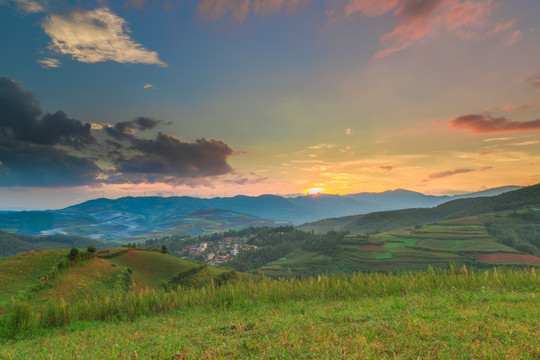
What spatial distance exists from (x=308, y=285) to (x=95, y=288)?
41.3m

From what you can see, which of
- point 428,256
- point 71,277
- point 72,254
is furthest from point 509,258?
point 72,254

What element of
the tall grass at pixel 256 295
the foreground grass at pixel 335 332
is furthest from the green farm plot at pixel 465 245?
the foreground grass at pixel 335 332

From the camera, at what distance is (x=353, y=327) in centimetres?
833

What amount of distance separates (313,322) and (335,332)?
143cm

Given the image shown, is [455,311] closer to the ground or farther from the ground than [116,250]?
farther from the ground

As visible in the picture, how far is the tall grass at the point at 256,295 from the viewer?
13.2 m

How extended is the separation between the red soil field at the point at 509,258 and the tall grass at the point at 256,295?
595 feet

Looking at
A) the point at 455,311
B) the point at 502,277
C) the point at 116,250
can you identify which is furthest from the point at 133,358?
the point at 116,250

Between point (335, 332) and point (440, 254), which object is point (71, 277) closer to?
point (335, 332)

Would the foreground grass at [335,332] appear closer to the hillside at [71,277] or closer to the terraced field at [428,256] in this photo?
the hillside at [71,277]

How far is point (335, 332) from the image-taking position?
7961 mm

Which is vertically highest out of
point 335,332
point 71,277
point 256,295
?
point 335,332

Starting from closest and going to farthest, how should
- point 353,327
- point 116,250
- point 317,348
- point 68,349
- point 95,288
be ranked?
point 317,348 < point 353,327 < point 68,349 < point 95,288 < point 116,250

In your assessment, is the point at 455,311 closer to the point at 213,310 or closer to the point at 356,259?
the point at 213,310
